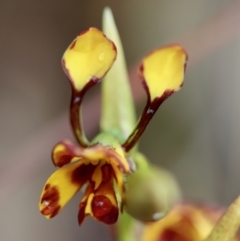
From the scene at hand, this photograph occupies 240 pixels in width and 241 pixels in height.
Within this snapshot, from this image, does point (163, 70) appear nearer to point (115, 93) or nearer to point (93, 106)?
point (115, 93)

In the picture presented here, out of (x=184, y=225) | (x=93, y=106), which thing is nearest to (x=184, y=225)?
(x=184, y=225)

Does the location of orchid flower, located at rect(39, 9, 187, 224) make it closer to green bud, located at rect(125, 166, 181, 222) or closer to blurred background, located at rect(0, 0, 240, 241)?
green bud, located at rect(125, 166, 181, 222)

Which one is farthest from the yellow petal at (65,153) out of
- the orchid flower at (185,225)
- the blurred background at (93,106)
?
the blurred background at (93,106)

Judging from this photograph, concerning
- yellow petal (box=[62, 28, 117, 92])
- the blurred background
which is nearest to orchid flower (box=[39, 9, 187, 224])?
yellow petal (box=[62, 28, 117, 92])

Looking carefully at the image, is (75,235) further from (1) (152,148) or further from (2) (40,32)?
(2) (40,32)

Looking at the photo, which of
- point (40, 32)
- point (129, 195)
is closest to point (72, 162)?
point (129, 195)
